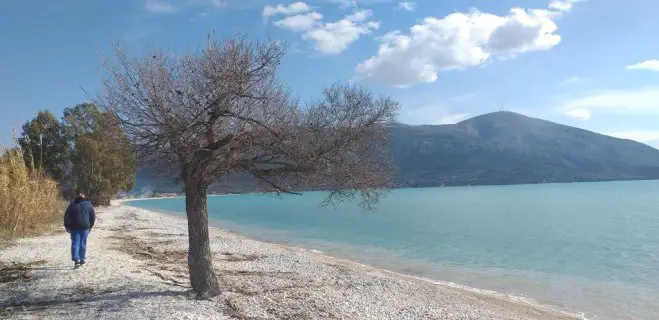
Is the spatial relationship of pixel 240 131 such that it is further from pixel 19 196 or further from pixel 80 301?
pixel 19 196

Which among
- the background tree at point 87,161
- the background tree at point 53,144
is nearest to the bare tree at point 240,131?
the background tree at point 87,161

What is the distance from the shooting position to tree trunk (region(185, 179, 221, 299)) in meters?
10.2

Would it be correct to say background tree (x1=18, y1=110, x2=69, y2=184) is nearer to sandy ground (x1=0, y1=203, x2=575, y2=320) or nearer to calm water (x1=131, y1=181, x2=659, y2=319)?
calm water (x1=131, y1=181, x2=659, y2=319)

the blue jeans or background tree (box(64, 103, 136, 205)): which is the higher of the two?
background tree (box(64, 103, 136, 205))

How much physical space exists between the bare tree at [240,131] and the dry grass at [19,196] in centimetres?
1148

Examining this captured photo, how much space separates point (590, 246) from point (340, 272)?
26.4 meters

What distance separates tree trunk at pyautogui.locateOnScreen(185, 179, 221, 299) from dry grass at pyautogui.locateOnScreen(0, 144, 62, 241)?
1123 cm

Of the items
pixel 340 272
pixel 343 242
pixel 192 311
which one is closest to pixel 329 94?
pixel 192 311

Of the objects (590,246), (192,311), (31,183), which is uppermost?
(31,183)

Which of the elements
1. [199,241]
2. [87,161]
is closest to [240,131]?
[199,241]

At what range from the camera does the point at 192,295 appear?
34.7 ft

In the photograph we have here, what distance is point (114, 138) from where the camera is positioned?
970cm

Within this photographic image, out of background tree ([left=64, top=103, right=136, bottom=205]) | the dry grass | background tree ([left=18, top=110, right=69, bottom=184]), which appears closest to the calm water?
the dry grass

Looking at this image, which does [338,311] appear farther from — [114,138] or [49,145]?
[49,145]
